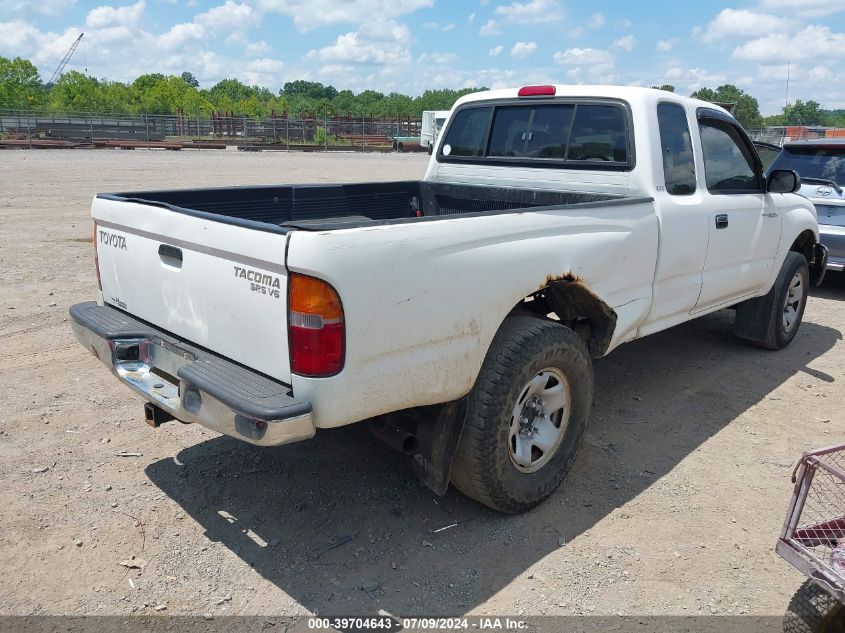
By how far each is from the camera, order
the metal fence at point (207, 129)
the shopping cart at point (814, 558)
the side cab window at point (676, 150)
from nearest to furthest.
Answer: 1. the shopping cart at point (814, 558)
2. the side cab window at point (676, 150)
3. the metal fence at point (207, 129)

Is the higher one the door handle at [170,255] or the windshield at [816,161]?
the windshield at [816,161]

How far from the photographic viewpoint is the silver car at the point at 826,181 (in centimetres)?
813

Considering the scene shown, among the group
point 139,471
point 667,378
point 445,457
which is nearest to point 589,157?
point 667,378

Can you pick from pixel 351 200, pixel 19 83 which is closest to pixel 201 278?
pixel 351 200

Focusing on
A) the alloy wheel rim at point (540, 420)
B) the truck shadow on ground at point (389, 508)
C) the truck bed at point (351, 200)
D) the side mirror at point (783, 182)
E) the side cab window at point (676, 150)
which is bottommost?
the truck shadow on ground at point (389, 508)

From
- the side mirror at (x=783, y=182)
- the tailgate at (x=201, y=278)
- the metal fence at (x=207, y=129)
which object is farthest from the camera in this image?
the metal fence at (x=207, y=129)

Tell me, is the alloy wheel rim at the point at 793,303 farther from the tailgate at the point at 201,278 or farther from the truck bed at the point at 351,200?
the tailgate at the point at 201,278

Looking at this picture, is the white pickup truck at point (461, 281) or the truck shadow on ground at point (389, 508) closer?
the white pickup truck at point (461, 281)

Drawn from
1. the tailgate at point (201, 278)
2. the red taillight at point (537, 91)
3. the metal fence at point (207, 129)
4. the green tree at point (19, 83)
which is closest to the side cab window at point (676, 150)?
the red taillight at point (537, 91)

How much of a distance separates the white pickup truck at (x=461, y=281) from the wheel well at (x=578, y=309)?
0.01 meters

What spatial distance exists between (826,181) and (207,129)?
53146 mm

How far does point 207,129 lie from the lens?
2168 inches

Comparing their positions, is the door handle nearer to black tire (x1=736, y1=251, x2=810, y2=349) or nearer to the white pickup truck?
the white pickup truck

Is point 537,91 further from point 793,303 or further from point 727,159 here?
point 793,303
